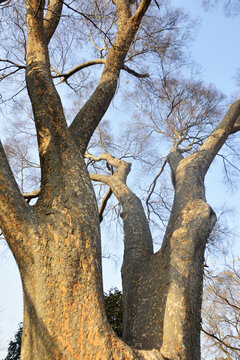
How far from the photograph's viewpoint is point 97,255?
2332 mm

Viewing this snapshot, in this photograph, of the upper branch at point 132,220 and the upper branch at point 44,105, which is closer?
the upper branch at point 44,105

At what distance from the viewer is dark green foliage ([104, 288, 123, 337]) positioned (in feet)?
17.7

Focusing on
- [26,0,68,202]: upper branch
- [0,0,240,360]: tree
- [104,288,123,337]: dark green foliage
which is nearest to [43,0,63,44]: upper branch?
[0,0,240,360]: tree

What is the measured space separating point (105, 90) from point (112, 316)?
4.14 m

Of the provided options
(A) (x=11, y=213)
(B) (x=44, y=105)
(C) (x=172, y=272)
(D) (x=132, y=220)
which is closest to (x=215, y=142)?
(D) (x=132, y=220)

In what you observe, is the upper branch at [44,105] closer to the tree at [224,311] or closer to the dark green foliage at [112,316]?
the dark green foliage at [112,316]

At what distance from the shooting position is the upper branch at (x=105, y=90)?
3.13 m

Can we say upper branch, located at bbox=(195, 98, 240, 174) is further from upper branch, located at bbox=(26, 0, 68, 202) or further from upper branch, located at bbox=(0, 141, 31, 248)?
upper branch, located at bbox=(0, 141, 31, 248)

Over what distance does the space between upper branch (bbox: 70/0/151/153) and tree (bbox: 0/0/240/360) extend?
0.5 inches

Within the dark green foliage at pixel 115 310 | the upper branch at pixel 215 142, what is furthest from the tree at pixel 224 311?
the upper branch at pixel 215 142

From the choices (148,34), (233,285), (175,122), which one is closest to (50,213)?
(148,34)

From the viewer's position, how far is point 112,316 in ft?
18.1

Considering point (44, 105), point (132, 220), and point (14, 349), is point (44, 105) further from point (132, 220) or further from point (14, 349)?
point (14, 349)

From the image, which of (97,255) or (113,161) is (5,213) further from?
(113,161)
